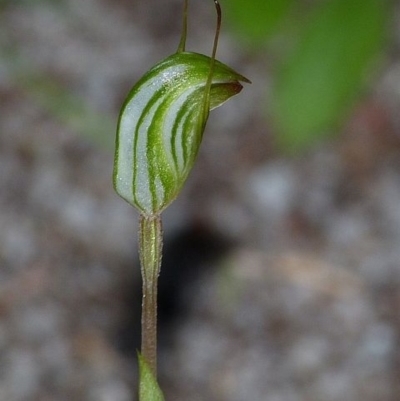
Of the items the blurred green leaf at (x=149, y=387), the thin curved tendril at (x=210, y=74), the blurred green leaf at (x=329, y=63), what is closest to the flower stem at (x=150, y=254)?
the blurred green leaf at (x=149, y=387)

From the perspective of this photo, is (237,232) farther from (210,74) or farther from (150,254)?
(210,74)

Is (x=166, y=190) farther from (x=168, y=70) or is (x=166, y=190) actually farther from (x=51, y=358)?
(x=51, y=358)

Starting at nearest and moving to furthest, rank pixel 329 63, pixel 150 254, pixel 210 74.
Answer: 1. pixel 210 74
2. pixel 150 254
3. pixel 329 63

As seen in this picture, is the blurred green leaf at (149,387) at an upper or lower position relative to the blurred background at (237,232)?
lower

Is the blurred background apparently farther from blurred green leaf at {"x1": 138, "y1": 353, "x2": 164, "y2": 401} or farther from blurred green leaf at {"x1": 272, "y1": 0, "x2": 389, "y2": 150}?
blurred green leaf at {"x1": 138, "y1": 353, "x2": 164, "y2": 401}

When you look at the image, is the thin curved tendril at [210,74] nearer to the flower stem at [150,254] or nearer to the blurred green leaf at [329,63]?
the flower stem at [150,254]

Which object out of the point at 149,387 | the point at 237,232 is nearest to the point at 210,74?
the point at 149,387

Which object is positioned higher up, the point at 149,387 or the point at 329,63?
the point at 329,63
